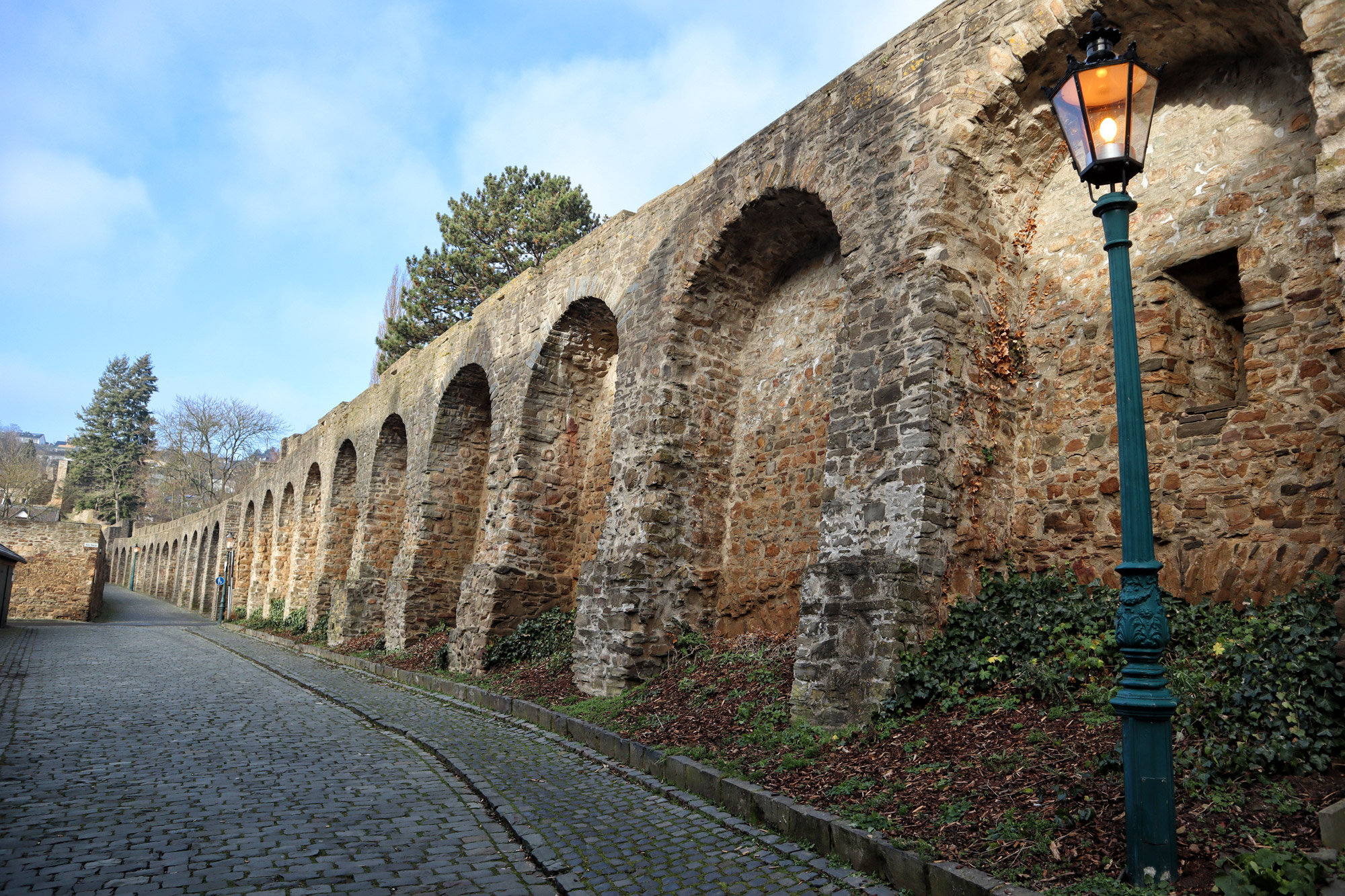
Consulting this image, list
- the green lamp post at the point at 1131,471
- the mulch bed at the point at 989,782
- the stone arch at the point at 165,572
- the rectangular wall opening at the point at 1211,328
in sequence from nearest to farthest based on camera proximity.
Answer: the green lamp post at the point at 1131,471 → the mulch bed at the point at 989,782 → the rectangular wall opening at the point at 1211,328 → the stone arch at the point at 165,572

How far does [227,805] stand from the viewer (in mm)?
4867

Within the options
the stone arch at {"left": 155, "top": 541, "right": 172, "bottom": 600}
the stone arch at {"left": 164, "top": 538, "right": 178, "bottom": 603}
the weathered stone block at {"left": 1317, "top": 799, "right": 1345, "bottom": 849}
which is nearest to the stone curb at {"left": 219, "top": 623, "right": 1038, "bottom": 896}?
the weathered stone block at {"left": 1317, "top": 799, "right": 1345, "bottom": 849}

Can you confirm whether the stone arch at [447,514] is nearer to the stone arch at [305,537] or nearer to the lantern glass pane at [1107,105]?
the stone arch at [305,537]

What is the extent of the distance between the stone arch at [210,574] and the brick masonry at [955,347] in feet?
92.6

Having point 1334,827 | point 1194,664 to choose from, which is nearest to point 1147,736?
point 1334,827

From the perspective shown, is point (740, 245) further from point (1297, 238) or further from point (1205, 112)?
point (1297, 238)

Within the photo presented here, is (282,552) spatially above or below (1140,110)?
below

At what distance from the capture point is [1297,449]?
479cm

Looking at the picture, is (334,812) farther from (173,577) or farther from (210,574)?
(173,577)

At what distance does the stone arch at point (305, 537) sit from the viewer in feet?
72.3

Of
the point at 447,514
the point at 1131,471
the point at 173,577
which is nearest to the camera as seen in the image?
the point at 1131,471

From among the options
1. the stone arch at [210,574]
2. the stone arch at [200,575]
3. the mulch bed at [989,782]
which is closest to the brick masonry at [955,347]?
the mulch bed at [989,782]

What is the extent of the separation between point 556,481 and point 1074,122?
9283 millimetres

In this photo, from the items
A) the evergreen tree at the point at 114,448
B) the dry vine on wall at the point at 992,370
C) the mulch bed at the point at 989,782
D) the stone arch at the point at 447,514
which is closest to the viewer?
the mulch bed at the point at 989,782
